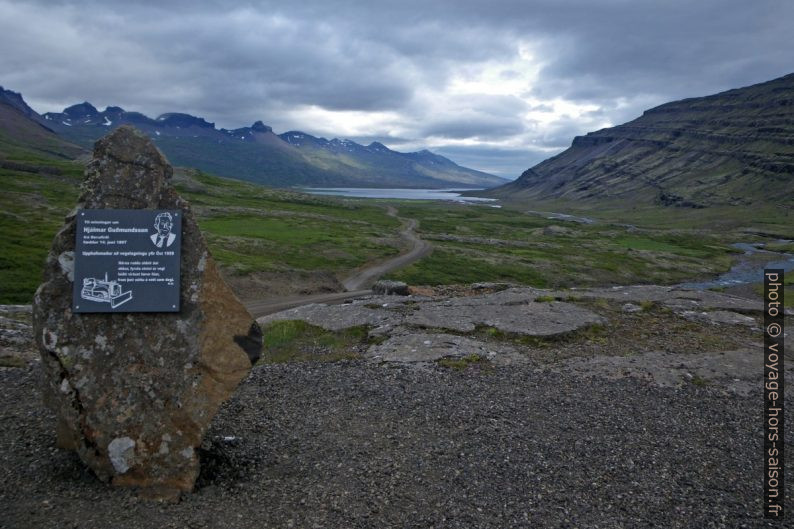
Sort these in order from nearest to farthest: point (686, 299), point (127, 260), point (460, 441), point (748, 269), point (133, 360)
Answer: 1. point (133, 360)
2. point (127, 260)
3. point (460, 441)
4. point (686, 299)
5. point (748, 269)

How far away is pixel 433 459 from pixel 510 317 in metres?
14.5

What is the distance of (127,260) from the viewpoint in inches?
449

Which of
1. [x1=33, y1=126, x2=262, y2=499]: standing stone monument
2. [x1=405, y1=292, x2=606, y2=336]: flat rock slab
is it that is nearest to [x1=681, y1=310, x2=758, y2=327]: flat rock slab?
[x1=405, y1=292, x2=606, y2=336]: flat rock slab

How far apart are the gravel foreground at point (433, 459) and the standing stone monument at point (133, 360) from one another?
75cm

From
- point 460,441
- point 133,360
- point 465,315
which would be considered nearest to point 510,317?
point 465,315

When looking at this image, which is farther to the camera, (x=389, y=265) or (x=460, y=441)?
(x=389, y=265)

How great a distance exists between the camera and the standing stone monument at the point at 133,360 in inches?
428

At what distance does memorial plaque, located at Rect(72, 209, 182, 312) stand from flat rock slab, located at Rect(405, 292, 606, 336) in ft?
49.0

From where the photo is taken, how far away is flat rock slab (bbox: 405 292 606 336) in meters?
24.7

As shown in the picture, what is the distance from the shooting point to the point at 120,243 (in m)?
11.4

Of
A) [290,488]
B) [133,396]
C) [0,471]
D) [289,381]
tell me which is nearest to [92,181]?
[133,396]

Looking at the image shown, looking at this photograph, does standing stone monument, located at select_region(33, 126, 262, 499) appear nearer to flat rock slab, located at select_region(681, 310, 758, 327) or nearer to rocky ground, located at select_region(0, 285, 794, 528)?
rocky ground, located at select_region(0, 285, 794, 528)

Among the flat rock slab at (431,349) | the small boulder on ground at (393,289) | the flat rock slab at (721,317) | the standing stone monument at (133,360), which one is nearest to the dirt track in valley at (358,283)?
the small boulder on ground at (393,289)

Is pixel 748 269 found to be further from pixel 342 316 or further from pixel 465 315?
pixel 342 316
